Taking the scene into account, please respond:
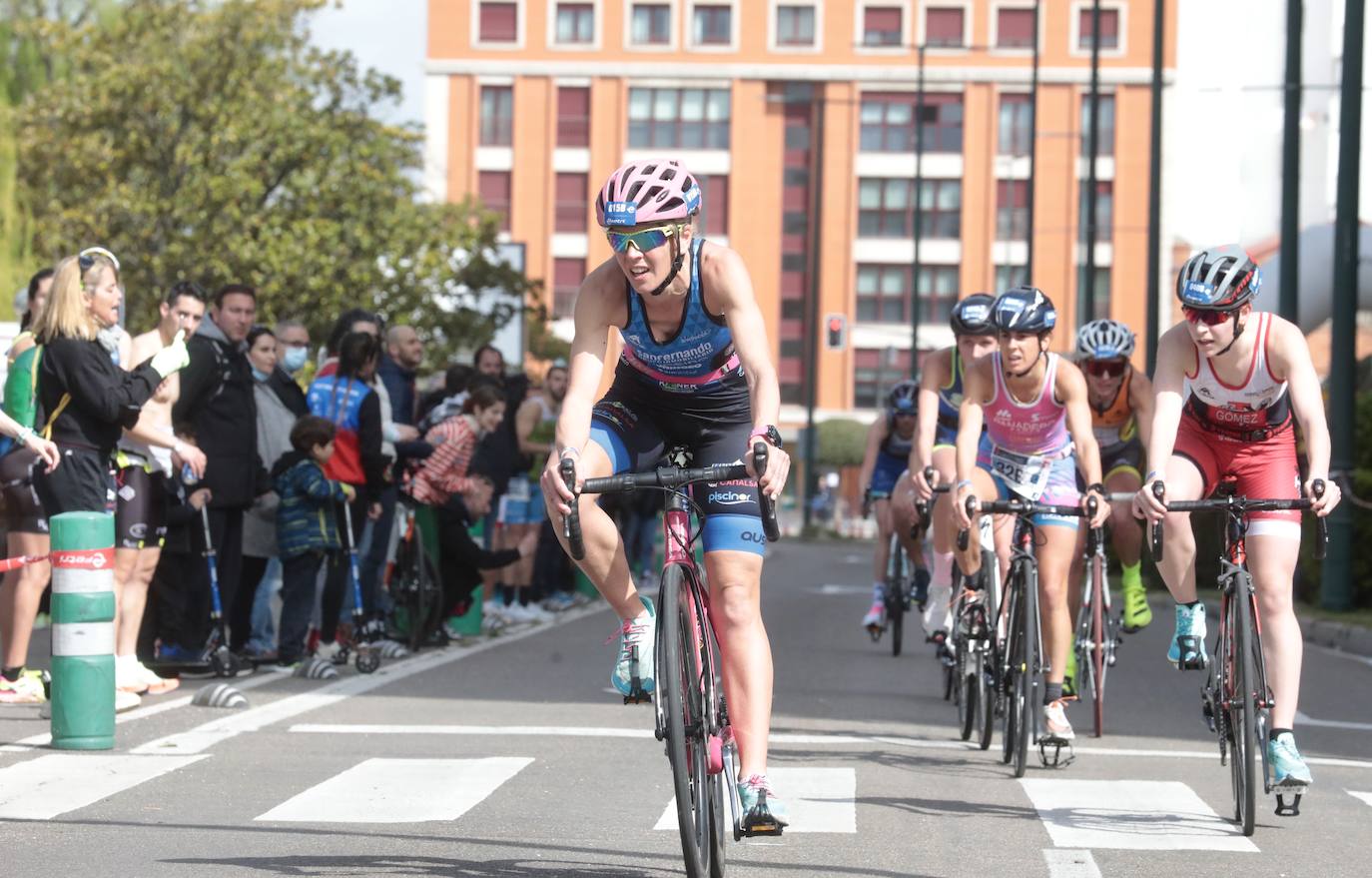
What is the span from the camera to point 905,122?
3295 inches

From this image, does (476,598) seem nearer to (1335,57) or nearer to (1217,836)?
(1217,836)

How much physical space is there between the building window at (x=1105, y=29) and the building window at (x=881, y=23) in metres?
6.45

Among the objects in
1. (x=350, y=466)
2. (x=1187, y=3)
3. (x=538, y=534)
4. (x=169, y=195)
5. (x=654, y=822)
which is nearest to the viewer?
(x=654, y=822)

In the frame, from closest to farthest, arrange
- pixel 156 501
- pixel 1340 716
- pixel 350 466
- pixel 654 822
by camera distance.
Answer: pixel 654 822 → pixel 156 501 → pixel 1340 716 → pixel 350 466

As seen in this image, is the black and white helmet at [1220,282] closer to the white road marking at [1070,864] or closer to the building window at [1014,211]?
the white road marking at [1070,864]

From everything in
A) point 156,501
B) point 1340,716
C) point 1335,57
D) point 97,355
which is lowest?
point 1340,716

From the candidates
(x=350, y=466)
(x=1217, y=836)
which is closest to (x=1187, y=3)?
(x=350, y=466)

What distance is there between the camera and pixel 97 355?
34.9ft

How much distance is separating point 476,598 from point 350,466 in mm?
3135

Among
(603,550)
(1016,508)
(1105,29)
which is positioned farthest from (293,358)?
(1105,29)

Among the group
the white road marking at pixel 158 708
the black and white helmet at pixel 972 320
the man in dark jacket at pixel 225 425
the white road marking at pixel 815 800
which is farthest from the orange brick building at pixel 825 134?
the white road marking at pixel 815 800

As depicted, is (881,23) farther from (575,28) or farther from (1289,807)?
(1289,807)

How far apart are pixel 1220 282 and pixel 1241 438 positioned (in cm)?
77

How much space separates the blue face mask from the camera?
49.6 feet
